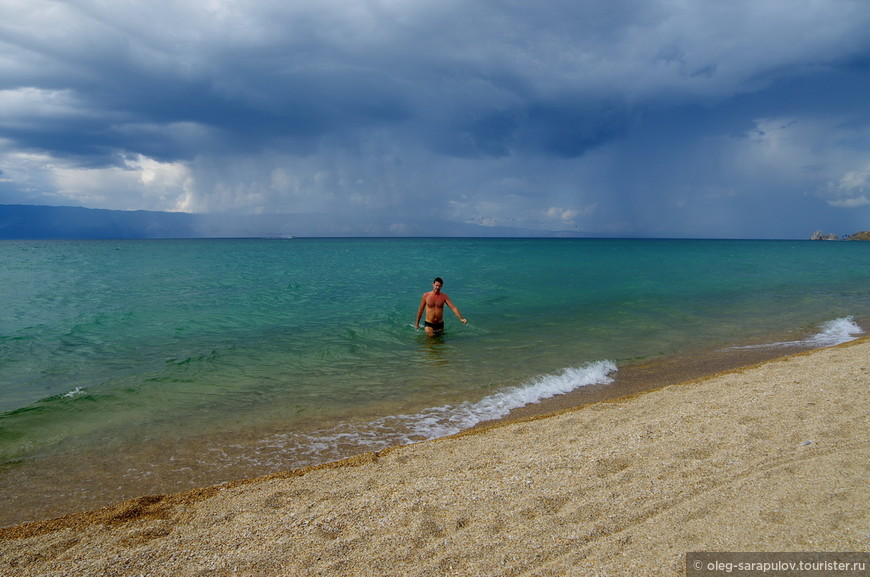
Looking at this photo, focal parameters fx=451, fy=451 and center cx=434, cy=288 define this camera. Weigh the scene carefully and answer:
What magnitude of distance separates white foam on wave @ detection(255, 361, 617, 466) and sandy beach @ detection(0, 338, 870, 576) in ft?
2.88

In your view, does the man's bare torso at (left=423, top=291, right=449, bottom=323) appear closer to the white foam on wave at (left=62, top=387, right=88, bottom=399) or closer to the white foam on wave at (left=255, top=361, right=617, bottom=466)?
the white foam on wave at (left=255, top=361, right=617, bottom=466)

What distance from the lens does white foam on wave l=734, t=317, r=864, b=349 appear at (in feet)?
44.0

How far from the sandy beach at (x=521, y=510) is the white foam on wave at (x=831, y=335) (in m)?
8.05

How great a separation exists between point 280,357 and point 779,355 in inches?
533

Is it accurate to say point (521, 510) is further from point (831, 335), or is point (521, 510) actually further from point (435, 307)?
point (831, 335)

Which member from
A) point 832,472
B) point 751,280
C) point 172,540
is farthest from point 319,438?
point 751,280

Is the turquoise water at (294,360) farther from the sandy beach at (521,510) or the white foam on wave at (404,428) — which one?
the sandy beach at (521,510)

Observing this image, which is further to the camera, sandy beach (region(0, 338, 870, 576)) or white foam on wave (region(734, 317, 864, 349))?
white foam on wave (region(734, 317, 864, 349))

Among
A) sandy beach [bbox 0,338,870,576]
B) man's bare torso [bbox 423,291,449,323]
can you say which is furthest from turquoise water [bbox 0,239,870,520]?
sandy beach [bbox 0,338,870,576]

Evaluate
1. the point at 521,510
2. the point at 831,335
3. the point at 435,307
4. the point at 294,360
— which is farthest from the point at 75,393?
the point at 831,335

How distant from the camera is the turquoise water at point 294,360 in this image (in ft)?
24.1

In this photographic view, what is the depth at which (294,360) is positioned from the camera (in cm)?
1220

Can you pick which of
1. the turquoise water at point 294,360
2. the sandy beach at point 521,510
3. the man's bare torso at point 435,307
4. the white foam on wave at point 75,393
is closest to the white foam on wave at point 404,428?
the turquoise water at point 294,360

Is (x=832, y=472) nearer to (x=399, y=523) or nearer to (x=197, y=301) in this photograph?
(x=399, y=523)
